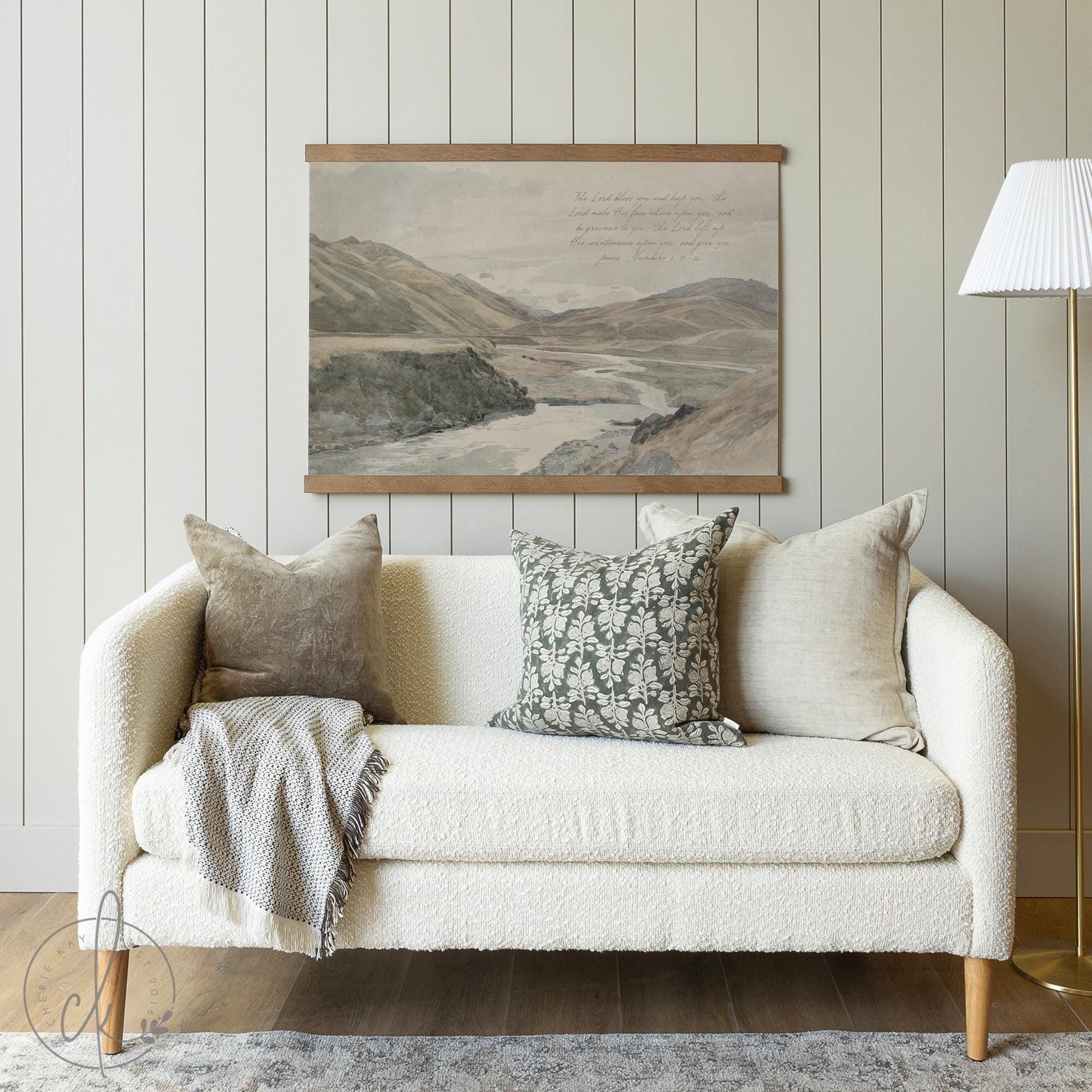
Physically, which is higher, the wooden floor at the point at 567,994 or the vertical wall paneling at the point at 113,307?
the vertical wall paneling at the point at 113,307

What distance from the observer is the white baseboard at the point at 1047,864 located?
252cm

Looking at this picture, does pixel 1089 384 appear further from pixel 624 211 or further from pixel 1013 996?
pixel 1013 996

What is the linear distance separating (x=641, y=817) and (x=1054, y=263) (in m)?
1.37

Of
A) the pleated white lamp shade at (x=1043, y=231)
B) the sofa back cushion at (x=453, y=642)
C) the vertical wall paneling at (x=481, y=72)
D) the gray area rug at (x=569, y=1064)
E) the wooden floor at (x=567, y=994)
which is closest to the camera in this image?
the gray area rug at (x=569, y=1064)

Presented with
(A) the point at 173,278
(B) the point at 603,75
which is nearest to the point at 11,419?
(A) the point at 173,278

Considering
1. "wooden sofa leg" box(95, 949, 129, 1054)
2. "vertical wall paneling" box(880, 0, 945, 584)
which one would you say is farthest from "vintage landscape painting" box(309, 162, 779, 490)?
"wooden sofa leg" box(95, 949, 129, 1054)

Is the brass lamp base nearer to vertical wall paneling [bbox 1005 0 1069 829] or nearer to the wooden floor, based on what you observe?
the wooden floor

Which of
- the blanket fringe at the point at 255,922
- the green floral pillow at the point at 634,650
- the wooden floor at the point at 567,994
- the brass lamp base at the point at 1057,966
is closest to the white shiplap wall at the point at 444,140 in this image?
the brass lamp base at the point at 1057,966

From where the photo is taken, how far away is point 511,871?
5.70 feet

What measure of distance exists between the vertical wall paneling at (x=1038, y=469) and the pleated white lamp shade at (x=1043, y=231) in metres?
0.44

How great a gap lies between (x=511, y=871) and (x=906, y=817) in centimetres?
69

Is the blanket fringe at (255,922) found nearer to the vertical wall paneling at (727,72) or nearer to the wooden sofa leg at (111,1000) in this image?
the wooden sofa leg at (111,1000)

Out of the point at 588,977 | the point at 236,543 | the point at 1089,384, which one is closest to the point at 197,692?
the point at 236,543

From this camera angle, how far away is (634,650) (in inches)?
75.7
